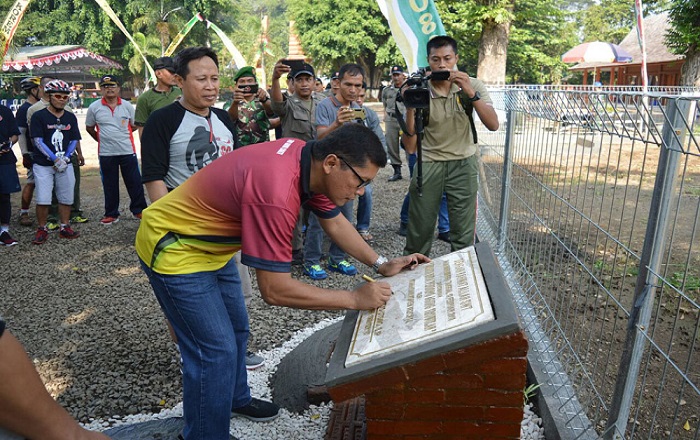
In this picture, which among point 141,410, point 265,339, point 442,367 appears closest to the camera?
point 442,367

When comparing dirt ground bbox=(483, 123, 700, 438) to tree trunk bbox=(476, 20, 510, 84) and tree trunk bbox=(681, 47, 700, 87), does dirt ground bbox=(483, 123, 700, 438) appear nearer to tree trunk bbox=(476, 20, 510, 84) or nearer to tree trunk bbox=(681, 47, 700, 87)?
tree trunk bbox=(681, 47, 700, 87)

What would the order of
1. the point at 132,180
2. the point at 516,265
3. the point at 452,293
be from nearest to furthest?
1. the point at 452,293
2. the point at 516,265
3. the point at 132,180

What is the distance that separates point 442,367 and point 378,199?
22.7 feet

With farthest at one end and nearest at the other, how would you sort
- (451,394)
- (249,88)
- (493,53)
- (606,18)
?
1. (606,18)
2. (493,53)
3. (249,88)
4. (451,394)

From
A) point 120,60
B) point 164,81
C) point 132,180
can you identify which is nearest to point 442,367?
point 164,81

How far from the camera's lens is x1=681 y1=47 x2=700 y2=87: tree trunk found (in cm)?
1268

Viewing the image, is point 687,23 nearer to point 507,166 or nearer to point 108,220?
point 507,166

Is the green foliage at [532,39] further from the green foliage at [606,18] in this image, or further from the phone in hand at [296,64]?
the phone in hand at [296,64]

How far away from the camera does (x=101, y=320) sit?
13.8 feet

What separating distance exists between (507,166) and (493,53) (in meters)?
12.2

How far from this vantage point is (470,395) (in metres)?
1.77

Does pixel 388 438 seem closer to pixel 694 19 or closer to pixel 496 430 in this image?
pixel 496 430

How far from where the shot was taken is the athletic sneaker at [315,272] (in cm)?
498

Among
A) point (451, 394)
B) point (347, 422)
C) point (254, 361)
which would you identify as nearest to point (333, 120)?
point (254, 361)
